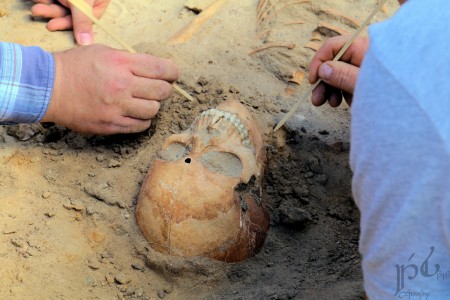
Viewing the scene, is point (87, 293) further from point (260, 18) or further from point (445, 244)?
point (260, 18)

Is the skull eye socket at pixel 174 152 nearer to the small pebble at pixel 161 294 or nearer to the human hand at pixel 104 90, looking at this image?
the human hand at pixel 104 90

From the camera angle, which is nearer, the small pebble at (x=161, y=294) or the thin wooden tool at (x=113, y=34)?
the small pebble at (x=161, y=294)

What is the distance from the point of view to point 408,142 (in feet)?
3.36

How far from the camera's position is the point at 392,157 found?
1.06m

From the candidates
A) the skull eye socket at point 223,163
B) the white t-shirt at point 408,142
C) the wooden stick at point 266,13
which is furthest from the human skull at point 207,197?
the wooden stick at point 266,13

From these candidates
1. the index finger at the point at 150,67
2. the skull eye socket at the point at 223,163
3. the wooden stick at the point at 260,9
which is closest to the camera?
the skull eye socket at the point at 223,163

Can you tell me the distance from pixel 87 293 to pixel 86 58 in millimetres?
820

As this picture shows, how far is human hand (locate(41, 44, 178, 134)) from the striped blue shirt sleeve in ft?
0.12

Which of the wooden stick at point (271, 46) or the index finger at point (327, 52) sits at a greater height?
the index finger at point (327, 52)

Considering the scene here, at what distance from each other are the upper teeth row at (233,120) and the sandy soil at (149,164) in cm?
19

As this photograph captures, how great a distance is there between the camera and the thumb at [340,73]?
80.0 inches

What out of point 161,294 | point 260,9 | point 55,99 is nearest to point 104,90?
point 55,99

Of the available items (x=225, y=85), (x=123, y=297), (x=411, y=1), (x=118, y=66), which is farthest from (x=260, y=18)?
(x=411, y=1)

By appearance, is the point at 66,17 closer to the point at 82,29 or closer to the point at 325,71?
the point at 82,29
